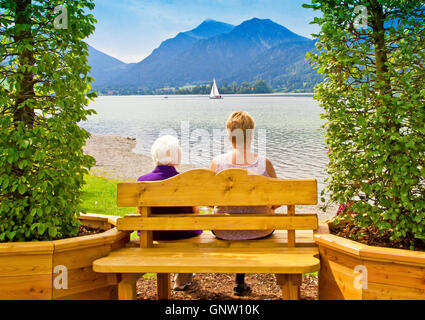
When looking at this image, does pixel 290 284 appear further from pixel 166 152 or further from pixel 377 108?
pixel 166 152

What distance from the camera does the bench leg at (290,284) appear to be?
9.77ft

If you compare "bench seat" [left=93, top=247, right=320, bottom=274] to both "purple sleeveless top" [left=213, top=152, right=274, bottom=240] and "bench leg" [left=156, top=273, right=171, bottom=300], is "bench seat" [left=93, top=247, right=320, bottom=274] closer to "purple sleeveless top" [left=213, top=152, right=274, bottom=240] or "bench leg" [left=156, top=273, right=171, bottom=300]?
"purple sleeveless top" [left=213, top=152, right=274, bottom=240]

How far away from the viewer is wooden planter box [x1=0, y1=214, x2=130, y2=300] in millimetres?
2992

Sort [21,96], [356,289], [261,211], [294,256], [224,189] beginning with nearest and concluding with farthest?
1. [356,289]
2. [294,256]
3. [224,189]
4. [21,96]
5. [261,211]

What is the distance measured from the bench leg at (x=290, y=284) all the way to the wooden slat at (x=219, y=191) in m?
0.57

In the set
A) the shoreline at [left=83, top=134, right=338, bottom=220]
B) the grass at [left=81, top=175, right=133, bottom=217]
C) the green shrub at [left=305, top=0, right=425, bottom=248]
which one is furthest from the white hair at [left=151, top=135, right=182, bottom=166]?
the shoreline at [left=83, top=134, right=338, bottom=220]

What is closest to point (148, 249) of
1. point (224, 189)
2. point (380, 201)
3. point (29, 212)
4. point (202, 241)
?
point (202, 241)

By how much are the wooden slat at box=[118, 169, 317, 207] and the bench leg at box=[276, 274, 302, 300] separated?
0.57m

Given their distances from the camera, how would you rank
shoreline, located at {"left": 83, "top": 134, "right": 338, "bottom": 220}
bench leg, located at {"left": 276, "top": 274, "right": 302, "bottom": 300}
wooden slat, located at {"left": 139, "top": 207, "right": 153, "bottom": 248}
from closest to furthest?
bench leg, located at {"left": 276, "top": 274, "right": 302, "bottom": 300} < wooden slat, located at {"left": 139, "top": 207, "right": 153, "bottom": 248} < shoreline, located at {"left": 83, "top": 134, "right": 338, "bottom": 220}

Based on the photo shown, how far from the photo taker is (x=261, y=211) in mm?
3721

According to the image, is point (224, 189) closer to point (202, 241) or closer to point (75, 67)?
point (202, 241)

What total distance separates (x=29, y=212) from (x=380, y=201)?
2938 millimetres

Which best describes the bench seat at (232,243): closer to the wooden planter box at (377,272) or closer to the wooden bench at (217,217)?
the wooden bench at (217,217)

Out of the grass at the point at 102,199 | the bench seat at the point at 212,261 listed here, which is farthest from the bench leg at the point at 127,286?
the grass at the point at 102,199
